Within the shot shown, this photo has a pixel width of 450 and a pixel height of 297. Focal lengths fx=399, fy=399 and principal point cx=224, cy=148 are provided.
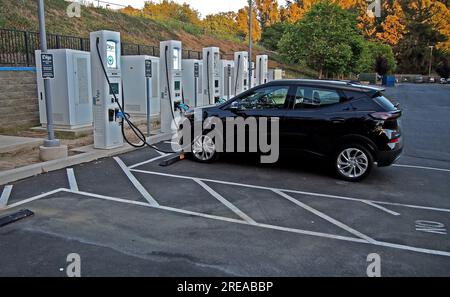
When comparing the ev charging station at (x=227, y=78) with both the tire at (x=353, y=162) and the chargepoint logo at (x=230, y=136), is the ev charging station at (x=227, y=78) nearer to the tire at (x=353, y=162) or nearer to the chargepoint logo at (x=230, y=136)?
the chargepoint logo at (x=230, y=136)

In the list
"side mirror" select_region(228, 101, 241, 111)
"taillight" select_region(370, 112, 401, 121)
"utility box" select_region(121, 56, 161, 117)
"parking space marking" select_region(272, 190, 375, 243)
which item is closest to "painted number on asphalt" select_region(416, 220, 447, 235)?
"parking space marking" select_region(272, 190, 375, 243)

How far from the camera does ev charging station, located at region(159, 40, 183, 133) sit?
10492 millimetres

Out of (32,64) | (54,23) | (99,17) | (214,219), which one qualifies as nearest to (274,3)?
(99,17)

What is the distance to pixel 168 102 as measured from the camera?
A: 10836 millimetres

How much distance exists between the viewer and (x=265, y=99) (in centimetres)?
769

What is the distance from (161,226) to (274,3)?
300ft

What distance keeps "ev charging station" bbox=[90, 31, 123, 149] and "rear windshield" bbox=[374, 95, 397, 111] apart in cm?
538

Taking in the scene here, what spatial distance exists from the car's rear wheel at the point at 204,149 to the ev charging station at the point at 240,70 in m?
8.74

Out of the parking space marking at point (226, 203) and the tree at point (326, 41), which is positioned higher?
the tree at point (326, 41)

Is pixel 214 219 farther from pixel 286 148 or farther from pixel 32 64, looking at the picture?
pixel 32 64

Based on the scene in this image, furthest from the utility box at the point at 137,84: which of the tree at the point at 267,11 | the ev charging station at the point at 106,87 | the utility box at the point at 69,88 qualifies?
the tree at the point at 267,11

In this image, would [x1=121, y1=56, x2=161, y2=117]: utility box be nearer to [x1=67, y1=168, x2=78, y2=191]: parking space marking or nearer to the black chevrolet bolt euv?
[x1=67, y1=168, x2=78, y2=191]: parking space marking

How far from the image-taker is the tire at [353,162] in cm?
689

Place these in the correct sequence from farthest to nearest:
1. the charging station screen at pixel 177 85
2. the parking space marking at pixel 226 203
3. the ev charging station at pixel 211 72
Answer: the ev charging station at pixel 211 72 → the charging station screen at pixel 177 85 → the parking space marking at pixel 226 203
